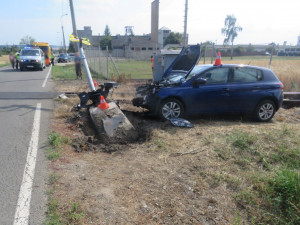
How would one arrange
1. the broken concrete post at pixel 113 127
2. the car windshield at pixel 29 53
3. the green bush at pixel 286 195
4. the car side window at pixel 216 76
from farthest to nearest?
the car windshield at pixel 29 53
the car side window at pixel 216 76
the broken concrete post at pixel 113 127
the green bush at pixel 286 195

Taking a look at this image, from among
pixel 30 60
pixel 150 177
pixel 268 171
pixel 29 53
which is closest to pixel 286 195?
pixel 268 171

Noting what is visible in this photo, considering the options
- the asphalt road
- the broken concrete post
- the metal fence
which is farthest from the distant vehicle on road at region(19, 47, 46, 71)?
the broken concrete post

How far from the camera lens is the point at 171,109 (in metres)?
6.69

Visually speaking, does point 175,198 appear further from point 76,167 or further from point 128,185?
point 76,167

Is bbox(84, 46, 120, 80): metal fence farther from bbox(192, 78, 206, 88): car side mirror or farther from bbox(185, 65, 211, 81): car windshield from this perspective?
bbox(192, 78, 206, 88): car side mirror

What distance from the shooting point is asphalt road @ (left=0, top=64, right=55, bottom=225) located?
3012mm

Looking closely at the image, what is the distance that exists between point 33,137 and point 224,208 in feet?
14.1

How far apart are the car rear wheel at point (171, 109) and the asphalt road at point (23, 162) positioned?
Answer: 9.78 ft

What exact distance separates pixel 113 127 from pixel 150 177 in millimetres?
2122

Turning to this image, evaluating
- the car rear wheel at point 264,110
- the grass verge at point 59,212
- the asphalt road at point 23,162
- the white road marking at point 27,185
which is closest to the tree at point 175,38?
the car rear wheel at point 264,110

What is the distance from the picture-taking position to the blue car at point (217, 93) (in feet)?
21.8

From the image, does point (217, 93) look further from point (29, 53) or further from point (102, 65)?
point (29, 53)

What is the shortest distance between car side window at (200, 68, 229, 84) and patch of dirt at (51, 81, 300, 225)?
1397mm

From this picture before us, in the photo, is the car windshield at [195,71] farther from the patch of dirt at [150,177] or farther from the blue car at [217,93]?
the patch of dirt at [150,177]
